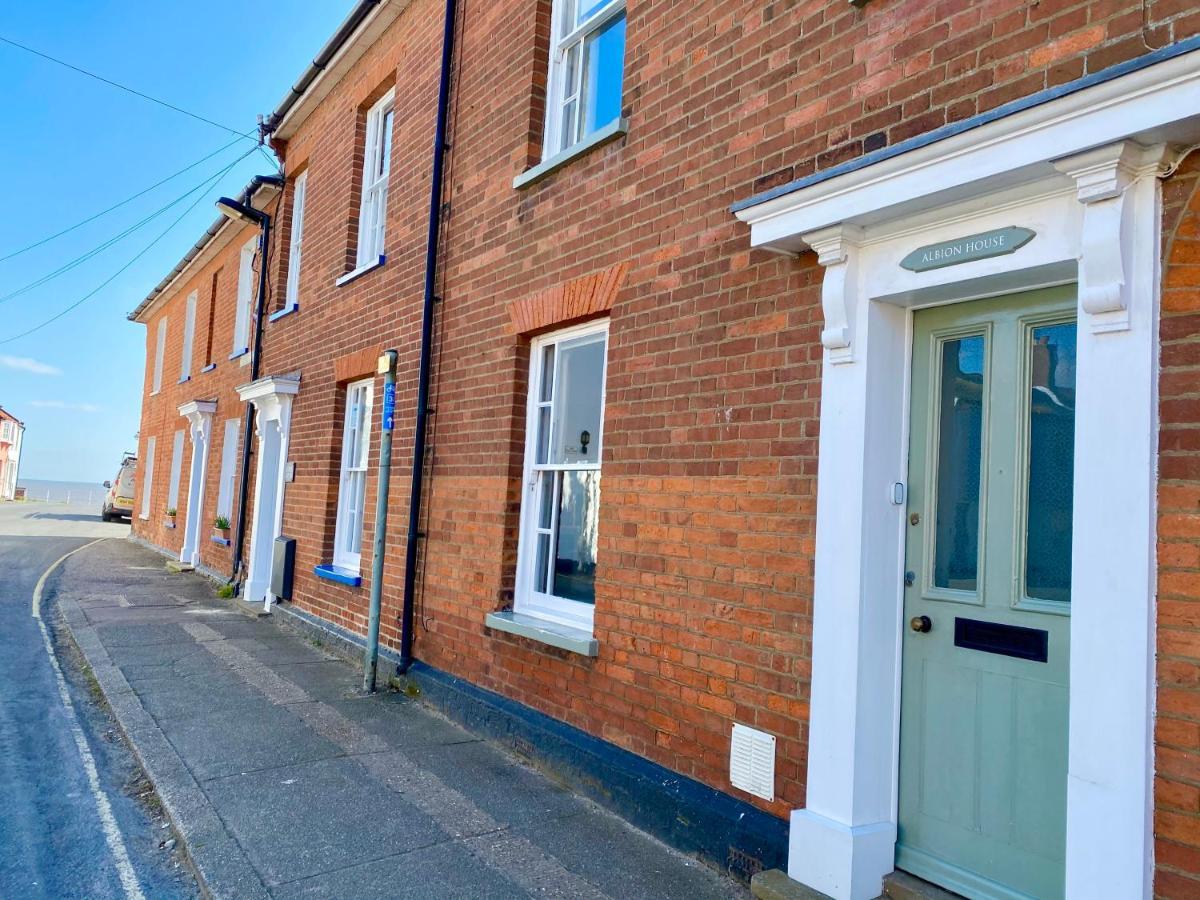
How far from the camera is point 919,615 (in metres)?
3.48

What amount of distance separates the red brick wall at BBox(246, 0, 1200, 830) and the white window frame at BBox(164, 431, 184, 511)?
12327mm

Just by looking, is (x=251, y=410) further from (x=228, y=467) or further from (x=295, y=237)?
(x=295, y=237)

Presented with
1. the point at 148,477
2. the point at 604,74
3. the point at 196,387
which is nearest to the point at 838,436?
the point at 604,74

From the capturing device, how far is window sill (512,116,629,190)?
16.7 feet

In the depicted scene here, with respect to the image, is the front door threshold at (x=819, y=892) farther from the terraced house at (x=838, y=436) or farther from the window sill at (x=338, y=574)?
the window sill at (x=338, y=574)

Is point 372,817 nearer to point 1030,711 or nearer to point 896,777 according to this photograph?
point 896,777

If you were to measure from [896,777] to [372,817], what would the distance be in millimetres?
2572

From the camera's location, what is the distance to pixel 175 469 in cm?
1792

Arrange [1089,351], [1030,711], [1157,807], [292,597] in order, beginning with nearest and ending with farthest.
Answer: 1. [1157,807]
2. [1089,351]
3. [1030,711]
4. [292,597]

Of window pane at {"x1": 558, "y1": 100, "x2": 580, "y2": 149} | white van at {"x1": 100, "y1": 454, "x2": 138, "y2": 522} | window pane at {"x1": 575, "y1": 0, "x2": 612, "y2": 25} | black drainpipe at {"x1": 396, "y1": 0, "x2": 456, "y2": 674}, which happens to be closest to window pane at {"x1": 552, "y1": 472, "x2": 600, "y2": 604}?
black drainpipe at {"x1": 396, "y1": 0, "x2": 456, "y2": 674}

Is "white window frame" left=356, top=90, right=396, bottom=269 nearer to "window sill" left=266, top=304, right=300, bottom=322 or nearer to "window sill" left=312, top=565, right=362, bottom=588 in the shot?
"window sill" left=266, top=304, right=300, bottom=322

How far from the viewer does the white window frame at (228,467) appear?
13.2 m

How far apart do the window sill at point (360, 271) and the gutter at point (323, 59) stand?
8.33ft

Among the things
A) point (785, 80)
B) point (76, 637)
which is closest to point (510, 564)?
point (785, 80)
